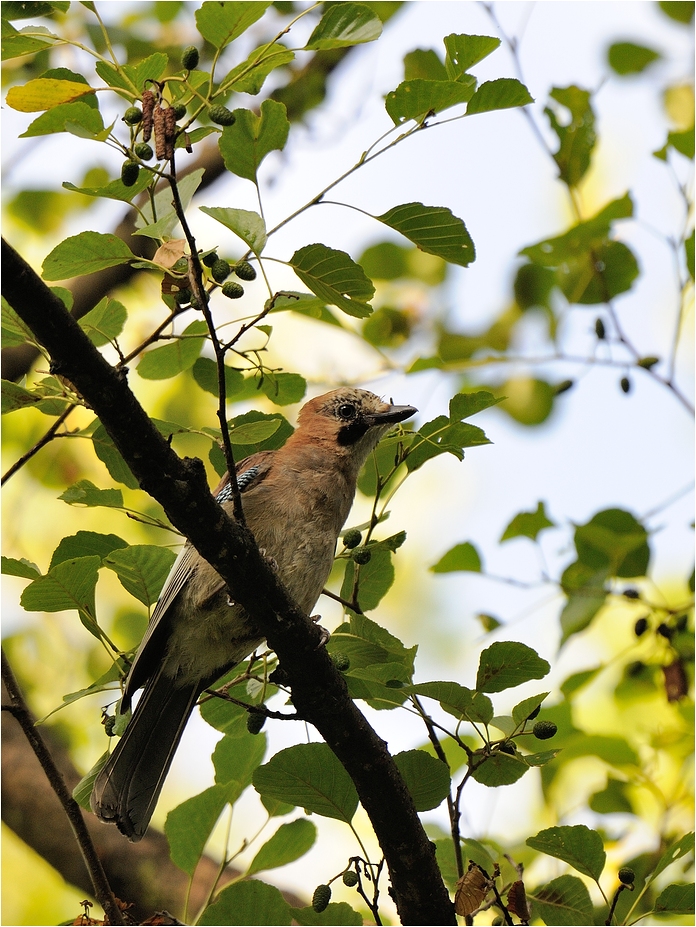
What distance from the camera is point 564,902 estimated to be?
3129 millimetres

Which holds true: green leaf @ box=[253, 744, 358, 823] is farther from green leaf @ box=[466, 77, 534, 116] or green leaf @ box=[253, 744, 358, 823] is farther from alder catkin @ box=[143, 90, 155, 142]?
green leaf @ box=[466, 77, 534, 116]

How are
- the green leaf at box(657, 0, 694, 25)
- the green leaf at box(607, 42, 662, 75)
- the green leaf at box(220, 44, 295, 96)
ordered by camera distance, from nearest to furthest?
the green leaf at box(220, 44, 295, 96) → the green leaf at box(657, 0, 694, 25) → the green leaf at box(607, 42, 662, 75)

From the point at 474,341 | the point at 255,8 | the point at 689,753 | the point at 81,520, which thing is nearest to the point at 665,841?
the point at 689,753

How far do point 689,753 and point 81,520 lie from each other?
4.51m

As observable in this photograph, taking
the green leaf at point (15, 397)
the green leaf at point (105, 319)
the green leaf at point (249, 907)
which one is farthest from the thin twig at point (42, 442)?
the green leaf at point (249, 907)

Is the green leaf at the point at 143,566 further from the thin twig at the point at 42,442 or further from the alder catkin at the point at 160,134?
the alder catkin at the point at 160,134

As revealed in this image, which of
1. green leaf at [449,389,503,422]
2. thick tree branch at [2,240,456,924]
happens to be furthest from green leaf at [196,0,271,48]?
green leaf at [449,389,503,422]

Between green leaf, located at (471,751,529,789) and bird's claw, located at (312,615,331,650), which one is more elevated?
bird's claw, located at (312,615,331,650)

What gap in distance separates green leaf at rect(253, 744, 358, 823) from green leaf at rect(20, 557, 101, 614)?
2.47 feet

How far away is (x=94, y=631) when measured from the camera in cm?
299

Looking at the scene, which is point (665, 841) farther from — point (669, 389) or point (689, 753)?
point (669, 389)

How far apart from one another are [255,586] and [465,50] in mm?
1734

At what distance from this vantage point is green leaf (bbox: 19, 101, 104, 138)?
8.41 ft

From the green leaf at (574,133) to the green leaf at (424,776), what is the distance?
3.07 meters
